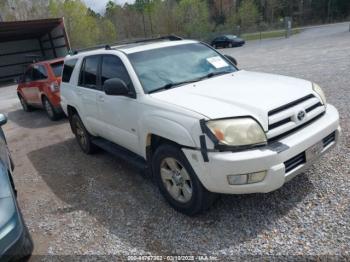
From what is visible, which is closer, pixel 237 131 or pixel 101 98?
pixel 237 131

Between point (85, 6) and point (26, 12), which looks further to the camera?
point (26, 12)

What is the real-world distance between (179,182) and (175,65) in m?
1.51

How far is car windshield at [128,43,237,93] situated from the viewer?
3615 mm

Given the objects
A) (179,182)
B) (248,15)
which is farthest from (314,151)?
(248,15)

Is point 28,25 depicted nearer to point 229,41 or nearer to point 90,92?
point 229,41

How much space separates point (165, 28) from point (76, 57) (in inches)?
2117

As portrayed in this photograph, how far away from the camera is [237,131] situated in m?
2.67

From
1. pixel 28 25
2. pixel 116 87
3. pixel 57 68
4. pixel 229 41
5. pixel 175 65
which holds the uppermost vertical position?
pixel 28 25

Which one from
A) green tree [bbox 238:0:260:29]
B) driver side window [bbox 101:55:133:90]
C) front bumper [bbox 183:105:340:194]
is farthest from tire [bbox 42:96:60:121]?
green tree [bbox 238:0:260:29]

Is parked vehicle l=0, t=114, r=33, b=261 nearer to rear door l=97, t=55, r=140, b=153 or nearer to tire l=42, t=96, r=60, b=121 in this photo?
rear door l=97, t=55, r=140, b=153

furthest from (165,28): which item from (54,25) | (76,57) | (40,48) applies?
(76,57)

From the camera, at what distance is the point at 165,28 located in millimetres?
56094

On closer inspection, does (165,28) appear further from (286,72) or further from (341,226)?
(341,226)

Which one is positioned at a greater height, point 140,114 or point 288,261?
point 140,114
